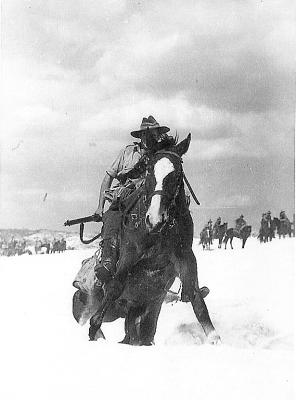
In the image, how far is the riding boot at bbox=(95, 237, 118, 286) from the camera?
654 cm

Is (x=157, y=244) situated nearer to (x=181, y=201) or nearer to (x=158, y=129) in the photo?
(x=181, y=201)

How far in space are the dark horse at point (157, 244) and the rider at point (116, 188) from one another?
19 cm

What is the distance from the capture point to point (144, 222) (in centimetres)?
616

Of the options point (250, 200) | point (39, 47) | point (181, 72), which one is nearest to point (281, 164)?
point (250, 200)

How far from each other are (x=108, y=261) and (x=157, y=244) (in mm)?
723

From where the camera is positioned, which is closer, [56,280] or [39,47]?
[39,47]

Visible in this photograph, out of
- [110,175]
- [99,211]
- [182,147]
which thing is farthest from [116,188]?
[182,147]

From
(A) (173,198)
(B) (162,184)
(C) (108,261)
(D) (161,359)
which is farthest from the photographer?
(C) (108,261)

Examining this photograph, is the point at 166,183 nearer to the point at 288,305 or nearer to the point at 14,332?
A: the point at 14,332

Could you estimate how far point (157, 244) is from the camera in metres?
6.08

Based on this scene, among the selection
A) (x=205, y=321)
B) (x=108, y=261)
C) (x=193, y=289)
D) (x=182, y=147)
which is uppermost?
(x=182, y=147)

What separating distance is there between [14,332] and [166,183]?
2774 millimetres

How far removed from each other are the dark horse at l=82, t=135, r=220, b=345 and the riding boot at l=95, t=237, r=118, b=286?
125 millimetres

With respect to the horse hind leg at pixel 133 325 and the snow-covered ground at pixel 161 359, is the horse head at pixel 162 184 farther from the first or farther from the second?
the horse hind leg at pixel 133 325
